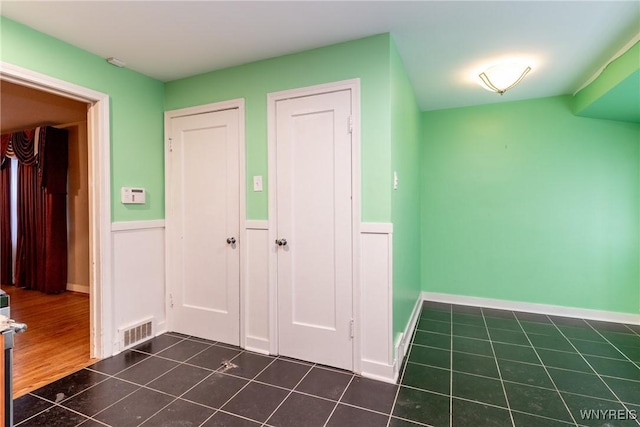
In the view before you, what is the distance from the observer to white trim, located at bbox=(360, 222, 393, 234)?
2137 mm

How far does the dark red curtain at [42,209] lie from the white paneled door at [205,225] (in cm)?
266

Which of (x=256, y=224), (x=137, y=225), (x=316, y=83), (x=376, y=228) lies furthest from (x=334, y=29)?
(x=137, y=225)

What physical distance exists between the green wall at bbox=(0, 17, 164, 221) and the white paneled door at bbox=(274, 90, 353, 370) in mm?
1280

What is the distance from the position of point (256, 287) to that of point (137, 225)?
1.20 m

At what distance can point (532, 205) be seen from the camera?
11.4 feet

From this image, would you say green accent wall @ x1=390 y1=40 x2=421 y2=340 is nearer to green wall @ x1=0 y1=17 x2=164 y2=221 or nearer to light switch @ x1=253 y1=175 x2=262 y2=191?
light switch @ x1=253 y1=175 x2=262 y2=191

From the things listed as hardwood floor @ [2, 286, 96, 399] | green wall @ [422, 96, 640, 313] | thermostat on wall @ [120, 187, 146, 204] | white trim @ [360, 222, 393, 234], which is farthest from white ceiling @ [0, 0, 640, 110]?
hardwood floor @ [2, 286, 96, 399]

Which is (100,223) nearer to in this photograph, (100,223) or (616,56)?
(100,223)

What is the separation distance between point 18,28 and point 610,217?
5303 mm

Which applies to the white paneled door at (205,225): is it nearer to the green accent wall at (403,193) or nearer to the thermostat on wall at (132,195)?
the thermostat on wall at (132,195)

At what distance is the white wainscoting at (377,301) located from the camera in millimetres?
2139

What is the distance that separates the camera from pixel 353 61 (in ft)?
7.24

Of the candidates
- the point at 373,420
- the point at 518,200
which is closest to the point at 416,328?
the point at 373,420

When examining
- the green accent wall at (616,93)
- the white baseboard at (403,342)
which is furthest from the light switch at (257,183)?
the green accent wall at (616,93)
